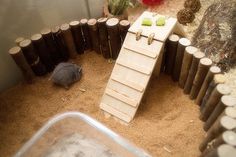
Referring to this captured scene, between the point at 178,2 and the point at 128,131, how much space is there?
82.5 inches

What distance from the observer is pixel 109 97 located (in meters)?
2.64

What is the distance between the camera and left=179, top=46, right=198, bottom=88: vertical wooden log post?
2469 millimetres

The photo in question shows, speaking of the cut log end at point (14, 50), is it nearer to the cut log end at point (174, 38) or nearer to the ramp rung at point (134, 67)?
the ramp rung at point (134, 67)

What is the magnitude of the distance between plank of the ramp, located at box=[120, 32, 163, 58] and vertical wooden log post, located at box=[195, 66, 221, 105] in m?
0.50

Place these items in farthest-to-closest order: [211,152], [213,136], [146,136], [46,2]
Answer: [46,2], [146,136], [213,136], [211,152]

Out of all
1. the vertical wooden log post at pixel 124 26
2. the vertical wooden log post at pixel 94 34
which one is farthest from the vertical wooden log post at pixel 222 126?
the vertical wooden log post at pixel 94 34

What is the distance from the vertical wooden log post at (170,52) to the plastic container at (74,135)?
1.00 meters

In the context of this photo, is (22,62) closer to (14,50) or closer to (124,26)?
(14,50)

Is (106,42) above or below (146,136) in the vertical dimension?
above

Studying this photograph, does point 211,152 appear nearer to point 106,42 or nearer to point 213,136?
point 213,136

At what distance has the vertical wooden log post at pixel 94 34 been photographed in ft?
9.84

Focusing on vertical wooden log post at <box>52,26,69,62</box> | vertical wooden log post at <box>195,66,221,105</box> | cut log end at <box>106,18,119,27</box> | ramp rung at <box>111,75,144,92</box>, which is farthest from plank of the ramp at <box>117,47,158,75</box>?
vertical wooden log post at <box>52,26,69,62</box>

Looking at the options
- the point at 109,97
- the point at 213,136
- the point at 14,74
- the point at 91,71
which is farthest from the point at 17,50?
the point at 213,136

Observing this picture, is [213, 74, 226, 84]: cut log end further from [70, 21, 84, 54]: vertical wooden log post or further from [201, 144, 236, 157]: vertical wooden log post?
[70, 21, 84, 54]: vertical wooden log post
